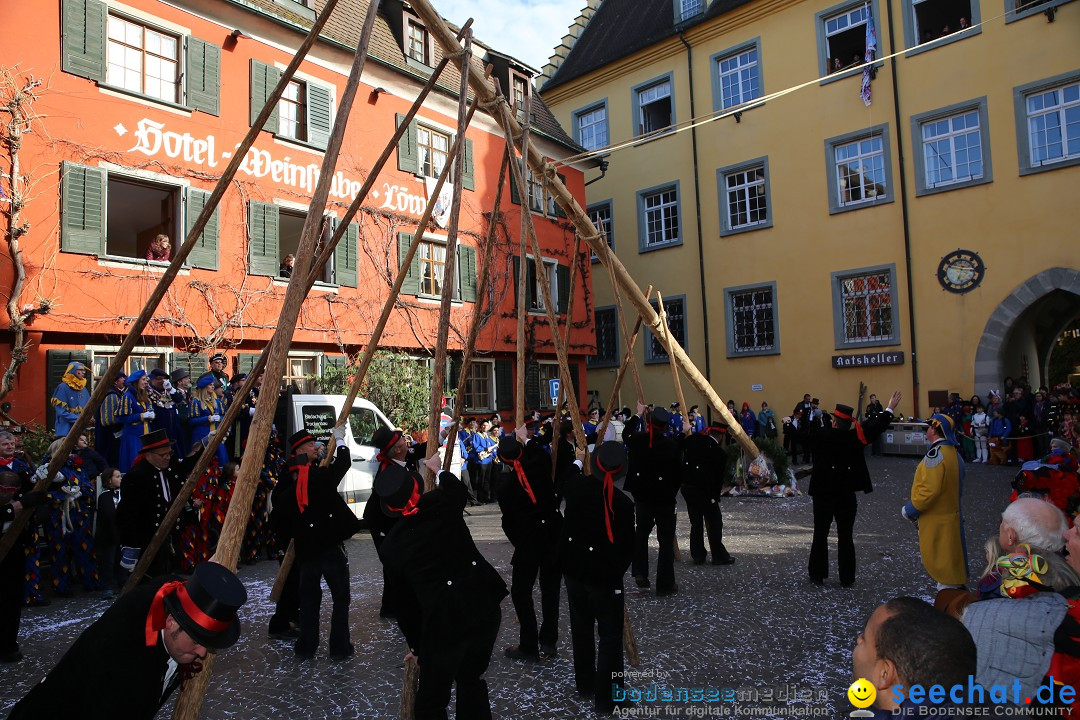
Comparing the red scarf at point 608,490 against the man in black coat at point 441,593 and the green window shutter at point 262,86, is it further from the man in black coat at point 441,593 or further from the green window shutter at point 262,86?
the green window shutter at point 262,86

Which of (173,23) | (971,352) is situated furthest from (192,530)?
(971,352)

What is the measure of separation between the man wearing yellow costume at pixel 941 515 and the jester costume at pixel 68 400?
31.5ft

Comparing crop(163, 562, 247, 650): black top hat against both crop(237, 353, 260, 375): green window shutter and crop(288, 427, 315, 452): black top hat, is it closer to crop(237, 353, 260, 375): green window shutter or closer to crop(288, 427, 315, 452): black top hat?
crop(288, 427, 315, 452): black top hat

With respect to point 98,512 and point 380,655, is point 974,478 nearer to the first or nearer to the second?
point 380,655

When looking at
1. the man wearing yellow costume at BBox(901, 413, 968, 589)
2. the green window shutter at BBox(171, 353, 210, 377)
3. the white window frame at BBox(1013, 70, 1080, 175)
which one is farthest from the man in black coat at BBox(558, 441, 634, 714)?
the white window frame at BBox(1013, 70, 1080, 175)

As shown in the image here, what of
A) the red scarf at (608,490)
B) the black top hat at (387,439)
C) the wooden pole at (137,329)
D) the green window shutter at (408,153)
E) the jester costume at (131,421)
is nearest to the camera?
the wooden pole at (137,329)

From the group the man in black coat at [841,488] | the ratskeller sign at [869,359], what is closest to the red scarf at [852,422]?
the man in black coat at [841,488]

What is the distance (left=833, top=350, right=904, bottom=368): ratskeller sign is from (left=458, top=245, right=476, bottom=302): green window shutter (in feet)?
36.2

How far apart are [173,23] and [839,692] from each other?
15817 mm

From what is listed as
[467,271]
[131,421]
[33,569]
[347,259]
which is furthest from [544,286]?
[467,271]

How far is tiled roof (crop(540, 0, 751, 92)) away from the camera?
2506 cm

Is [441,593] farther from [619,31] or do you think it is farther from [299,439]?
[619,31]

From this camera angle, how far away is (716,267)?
23.9 meters

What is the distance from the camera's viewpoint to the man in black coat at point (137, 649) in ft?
7.22
